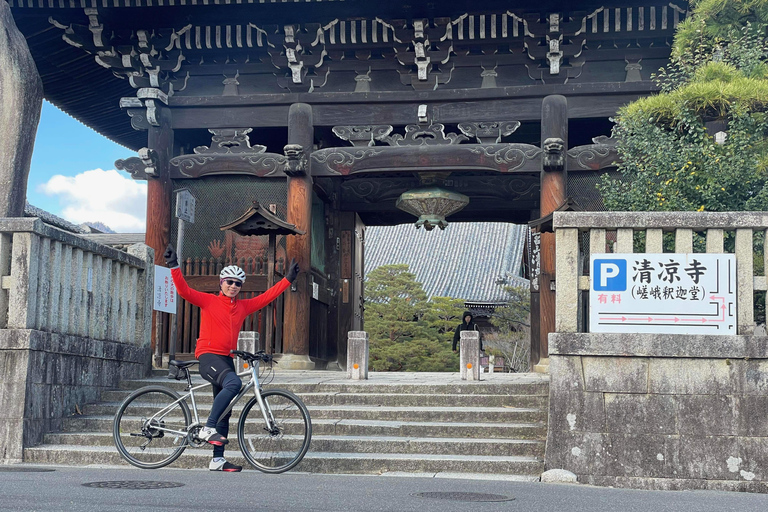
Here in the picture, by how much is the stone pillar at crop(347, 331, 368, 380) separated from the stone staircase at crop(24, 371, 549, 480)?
99 cm

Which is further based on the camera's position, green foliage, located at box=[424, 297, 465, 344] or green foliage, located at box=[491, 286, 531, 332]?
green foliage, located at box=[424, 297, 465, 344]

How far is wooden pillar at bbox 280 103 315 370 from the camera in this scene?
13.8 meters

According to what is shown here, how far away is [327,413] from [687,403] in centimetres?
375

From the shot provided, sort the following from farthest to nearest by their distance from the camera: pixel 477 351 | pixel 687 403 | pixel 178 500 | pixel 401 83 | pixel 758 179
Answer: pixel 401 83
pixel 477 351
pixel 758 179
pixel 687 403
pixel 178 500

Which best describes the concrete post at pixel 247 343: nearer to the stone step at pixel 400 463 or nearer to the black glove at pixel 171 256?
the stone step at pixel 400 463

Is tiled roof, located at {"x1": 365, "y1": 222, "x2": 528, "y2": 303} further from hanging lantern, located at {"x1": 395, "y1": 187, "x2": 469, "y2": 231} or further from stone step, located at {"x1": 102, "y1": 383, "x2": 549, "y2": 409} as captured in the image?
stone step, located at {"x1": 102, "y1": 383, "x2": 549, "y2": 409}

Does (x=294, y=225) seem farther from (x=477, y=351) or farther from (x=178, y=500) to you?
(x=178, y=500)

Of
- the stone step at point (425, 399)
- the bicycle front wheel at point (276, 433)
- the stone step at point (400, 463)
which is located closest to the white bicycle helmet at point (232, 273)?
the bicycle front wheel at point (276, 433)

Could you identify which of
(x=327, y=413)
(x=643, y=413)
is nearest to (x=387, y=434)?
(x=327, y=413)

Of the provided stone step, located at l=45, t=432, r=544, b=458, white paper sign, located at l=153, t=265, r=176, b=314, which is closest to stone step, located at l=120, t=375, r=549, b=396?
stone step, located at l=45, t=432, r=544, b=458

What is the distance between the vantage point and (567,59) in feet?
45.3

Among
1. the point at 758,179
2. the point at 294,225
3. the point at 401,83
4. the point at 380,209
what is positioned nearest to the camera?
the point at 758,179

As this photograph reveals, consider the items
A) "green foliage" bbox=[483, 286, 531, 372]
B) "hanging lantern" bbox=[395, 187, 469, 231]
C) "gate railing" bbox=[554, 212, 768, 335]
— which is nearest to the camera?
"gate railing" bbox=[554, 212, 768, 335]

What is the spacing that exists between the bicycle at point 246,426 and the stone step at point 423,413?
0.99 metres
